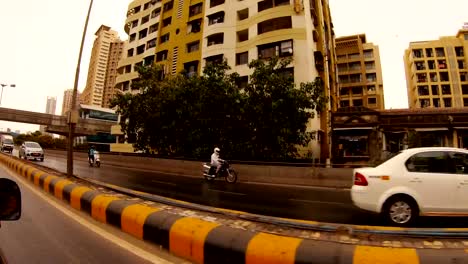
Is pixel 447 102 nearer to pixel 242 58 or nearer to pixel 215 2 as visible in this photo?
pixel 242 58

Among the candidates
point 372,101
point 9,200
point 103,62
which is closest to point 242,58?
point 9,200

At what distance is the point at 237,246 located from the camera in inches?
128

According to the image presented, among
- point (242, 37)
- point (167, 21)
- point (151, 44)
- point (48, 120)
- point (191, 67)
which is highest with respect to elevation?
point (167, 21)

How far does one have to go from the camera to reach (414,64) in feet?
207

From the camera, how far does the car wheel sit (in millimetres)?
5797

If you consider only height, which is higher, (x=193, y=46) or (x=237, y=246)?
(x=193, y=46)

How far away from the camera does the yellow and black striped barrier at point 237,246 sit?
106 inches

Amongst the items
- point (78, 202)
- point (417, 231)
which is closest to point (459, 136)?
point (417, 231)

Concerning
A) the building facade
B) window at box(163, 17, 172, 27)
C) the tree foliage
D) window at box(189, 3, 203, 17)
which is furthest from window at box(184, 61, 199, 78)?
the building facade

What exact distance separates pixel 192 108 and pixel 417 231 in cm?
1855

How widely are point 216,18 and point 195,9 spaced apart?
573cm

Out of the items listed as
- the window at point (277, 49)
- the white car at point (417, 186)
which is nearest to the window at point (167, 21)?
the window at point (277, 49)

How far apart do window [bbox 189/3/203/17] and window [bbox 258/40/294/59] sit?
45.3ft

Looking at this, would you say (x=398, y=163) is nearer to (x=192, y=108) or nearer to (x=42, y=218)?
(x=42, y=218)
